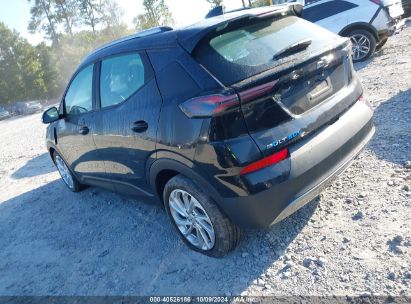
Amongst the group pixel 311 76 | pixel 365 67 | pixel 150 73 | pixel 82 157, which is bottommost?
pixel 365 67

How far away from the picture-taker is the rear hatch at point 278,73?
8.16 feet

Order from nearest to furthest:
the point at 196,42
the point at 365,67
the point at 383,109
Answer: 1. the point at 196,42
2. the point at 383,109
3. the point at 365,67

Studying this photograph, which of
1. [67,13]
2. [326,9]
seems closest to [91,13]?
[67,13]

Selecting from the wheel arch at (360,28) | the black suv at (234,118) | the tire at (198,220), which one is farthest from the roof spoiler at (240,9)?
the wheel arch at (360,28)

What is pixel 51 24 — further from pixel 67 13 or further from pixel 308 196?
pixel 308 196

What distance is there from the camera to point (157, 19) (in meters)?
46.5

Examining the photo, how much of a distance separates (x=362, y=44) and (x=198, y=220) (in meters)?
7.89

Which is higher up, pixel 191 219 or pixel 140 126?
pixel 140 126

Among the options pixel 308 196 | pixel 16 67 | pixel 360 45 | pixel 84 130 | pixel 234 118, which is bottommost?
pixel 360 45

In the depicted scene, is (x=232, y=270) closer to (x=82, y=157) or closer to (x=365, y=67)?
(x=82, y=157)

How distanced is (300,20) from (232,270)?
2.21 m

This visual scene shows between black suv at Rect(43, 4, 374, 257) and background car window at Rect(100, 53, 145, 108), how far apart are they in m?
0.02

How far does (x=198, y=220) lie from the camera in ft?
9.94

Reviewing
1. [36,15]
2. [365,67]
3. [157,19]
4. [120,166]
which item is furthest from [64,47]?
[120,166]
